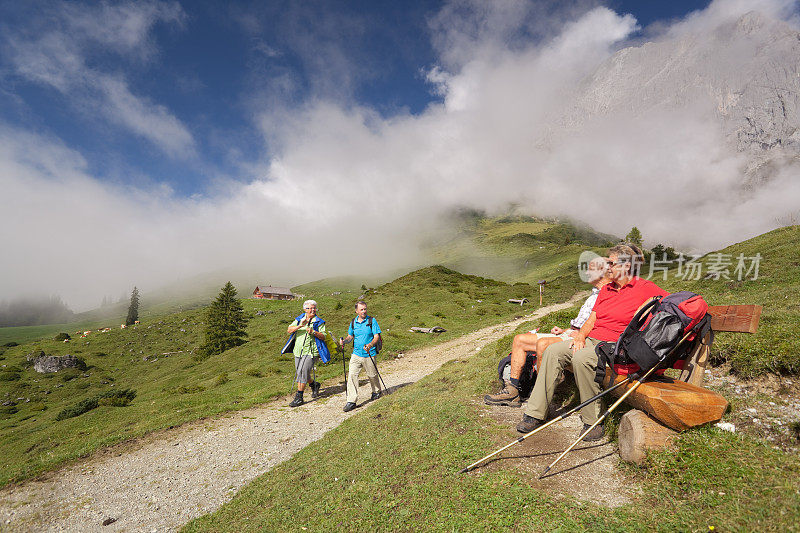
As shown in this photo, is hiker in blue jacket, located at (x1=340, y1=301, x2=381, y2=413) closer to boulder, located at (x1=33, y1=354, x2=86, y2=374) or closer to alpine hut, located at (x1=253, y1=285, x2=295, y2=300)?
boulder, located at (x1=33, y1=354, x2=86, y2=374)

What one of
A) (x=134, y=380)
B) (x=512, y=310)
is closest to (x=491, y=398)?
(x=512, y=310)

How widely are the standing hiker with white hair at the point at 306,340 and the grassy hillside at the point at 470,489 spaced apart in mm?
5106

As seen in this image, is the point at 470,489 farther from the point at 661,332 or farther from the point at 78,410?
the point at 78,410

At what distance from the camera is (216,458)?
30.3 feet

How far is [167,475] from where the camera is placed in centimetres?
859

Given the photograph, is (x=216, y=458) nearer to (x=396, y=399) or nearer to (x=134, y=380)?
(x=396, y=399)

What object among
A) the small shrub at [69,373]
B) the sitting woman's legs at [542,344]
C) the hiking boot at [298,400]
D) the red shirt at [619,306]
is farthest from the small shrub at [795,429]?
the small shrub at [69,373]

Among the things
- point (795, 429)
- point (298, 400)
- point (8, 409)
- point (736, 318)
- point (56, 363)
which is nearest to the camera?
point (795, 429)

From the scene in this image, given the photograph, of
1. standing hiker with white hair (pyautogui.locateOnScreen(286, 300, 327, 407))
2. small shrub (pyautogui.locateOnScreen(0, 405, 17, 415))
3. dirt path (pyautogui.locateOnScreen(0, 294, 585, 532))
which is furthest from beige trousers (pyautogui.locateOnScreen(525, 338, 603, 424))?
small shrub (pyautogui.locateOnScreen(0, 405, 17, 415))

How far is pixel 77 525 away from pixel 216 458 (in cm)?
281

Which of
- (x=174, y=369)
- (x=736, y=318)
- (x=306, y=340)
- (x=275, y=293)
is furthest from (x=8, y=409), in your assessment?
(x=275, y=293)

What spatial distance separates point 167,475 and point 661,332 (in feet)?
36.5

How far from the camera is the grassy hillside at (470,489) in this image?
11.6 feet

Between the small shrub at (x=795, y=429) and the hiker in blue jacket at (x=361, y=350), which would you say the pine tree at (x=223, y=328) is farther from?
the small shrub at (x=795, y=429)
